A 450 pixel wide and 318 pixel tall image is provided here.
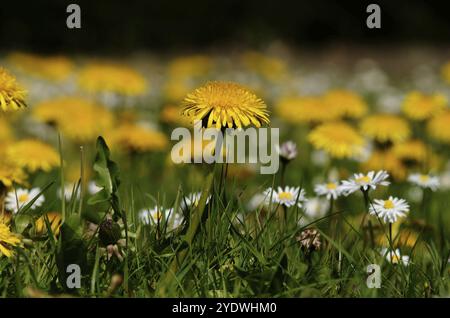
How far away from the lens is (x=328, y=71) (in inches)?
337

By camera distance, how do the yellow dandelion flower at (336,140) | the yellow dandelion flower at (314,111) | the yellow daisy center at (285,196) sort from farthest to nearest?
1. the yellow dandelion flower at (314,111)
2. the yellow dandelion flower at (336,140)
3. the yellow daisy center at (285,196)

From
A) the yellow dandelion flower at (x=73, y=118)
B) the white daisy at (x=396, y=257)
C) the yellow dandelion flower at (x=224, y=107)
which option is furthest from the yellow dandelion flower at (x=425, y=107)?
the yellow dandelion flower at (x=224, y=107)

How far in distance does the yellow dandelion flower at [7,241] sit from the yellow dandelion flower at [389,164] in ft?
5.75

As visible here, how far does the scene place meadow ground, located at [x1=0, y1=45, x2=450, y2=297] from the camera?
178cm

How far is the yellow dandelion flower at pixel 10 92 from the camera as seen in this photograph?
1887mm

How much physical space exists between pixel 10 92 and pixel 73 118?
1.77 meters

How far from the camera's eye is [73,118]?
3672 millimetres

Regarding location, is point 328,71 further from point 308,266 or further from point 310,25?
point 308,266

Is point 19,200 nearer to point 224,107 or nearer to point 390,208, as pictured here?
point 224,107

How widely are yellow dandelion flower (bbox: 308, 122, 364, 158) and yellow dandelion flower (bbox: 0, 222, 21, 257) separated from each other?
1.53 metres

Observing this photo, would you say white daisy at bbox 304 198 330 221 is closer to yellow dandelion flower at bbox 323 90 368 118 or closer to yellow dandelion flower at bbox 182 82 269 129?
yellow dandelion flower at bbox 323 90 368 118

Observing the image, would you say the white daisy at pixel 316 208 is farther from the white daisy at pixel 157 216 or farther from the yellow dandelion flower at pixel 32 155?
the yellow dandelion flower at pixel 32 155
